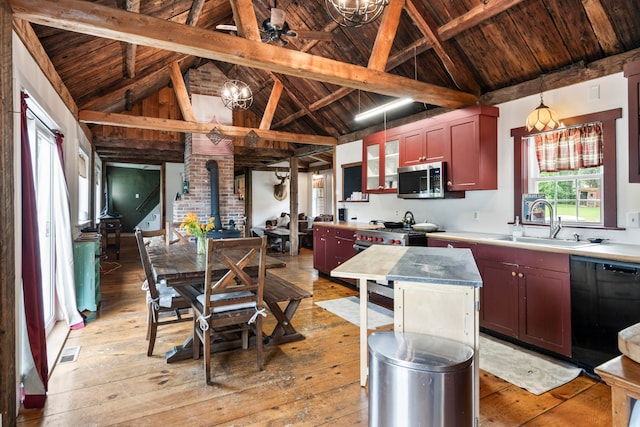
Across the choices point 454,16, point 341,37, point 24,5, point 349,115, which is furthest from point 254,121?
point 24,5

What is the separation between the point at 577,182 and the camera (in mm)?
3256

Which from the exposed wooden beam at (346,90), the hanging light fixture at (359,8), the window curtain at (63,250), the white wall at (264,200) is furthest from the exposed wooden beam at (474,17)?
the white wall at (264,200)

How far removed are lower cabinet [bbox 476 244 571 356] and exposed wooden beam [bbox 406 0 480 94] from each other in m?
1.97

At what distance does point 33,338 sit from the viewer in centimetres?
219

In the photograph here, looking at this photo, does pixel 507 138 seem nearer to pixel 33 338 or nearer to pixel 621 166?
pixel 621 166

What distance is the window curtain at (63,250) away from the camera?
3.41m

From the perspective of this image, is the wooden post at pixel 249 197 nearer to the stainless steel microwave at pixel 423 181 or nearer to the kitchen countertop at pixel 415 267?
the stainless steel microwave at pixel 423 181

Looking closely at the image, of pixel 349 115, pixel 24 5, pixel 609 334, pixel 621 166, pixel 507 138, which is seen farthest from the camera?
pixel 349 115

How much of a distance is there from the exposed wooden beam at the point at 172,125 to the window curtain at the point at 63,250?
1.80 metres

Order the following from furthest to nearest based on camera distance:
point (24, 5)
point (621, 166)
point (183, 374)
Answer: point (621, 166), point (183, 374), point (24, 5)

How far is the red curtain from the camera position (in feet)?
7.14

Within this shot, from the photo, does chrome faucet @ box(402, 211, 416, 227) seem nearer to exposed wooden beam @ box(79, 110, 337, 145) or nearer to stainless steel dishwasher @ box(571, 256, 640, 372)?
stainless steel dishwasher @ box(571, 256, 640, 372)

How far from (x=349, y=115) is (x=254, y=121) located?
9.51 ft

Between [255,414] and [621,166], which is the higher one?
[621,166]
